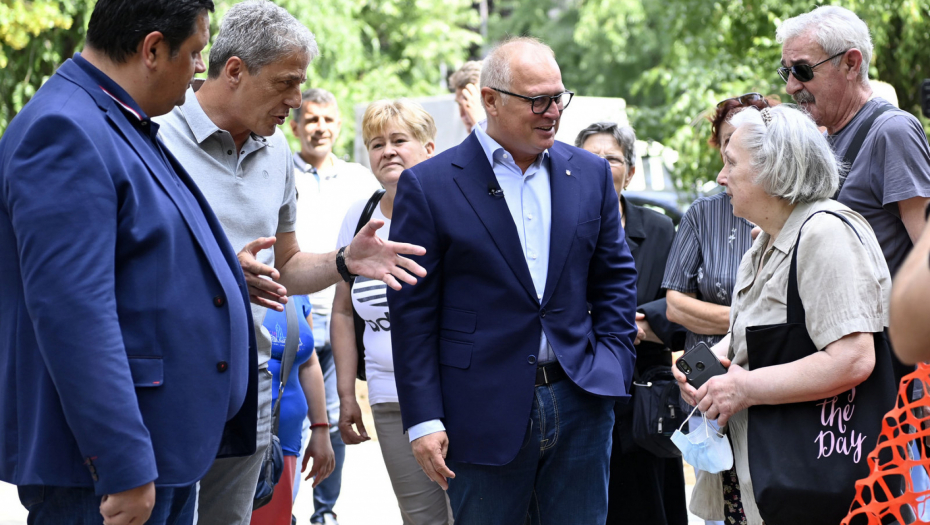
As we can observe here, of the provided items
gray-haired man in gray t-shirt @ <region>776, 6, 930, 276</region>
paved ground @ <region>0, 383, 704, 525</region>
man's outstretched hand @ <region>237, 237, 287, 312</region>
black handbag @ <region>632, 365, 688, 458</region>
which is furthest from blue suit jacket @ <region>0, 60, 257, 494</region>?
paved ground @ <region>0, 383, 704, 525</region>

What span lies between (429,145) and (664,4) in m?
6.31

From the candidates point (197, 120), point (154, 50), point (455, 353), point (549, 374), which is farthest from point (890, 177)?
point (154, 50)

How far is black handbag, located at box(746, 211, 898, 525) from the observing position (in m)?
2.63

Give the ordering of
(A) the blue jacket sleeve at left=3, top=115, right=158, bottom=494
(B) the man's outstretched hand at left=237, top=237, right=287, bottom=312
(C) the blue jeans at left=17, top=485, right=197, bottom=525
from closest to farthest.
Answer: (A) the blue jacket sleeve at left=3, top=115, right=158, bottom=494 < (C) the blue jeans at left=17, top=485, right=197, bottom=525 < (B) the man's outstretched hand at left=237, top=237, right=287, bottom=312

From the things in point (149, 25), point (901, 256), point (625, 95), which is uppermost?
point (149, 25)

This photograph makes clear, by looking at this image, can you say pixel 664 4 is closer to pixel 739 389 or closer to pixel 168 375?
pixel 739 389

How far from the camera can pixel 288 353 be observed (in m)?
3.51

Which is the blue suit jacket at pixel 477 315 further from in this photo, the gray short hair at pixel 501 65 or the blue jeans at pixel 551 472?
the gray short hair at pixel 501 65

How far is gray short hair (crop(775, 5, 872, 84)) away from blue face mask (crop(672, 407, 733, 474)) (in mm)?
1588

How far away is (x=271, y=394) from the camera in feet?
10.5

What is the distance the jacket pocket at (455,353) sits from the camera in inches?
119

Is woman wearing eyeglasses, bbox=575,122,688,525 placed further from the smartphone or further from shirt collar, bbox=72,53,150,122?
shirt collar, bbox=72,53,150,122

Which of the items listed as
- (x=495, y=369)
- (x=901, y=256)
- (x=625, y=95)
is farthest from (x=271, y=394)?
(x=625, y=95)

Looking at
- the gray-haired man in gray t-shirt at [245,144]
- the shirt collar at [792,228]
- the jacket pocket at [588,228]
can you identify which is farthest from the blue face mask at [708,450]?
the gray-haired man in gray t-shirt at [245,144]
